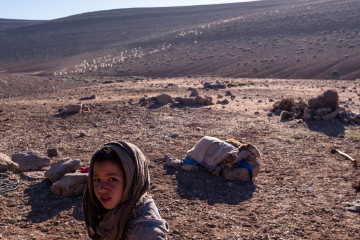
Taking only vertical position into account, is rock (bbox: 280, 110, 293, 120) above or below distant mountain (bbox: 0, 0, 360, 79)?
below

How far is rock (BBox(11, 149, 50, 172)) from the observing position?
682 cm

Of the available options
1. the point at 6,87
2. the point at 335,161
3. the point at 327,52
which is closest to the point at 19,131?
the point at 335,161

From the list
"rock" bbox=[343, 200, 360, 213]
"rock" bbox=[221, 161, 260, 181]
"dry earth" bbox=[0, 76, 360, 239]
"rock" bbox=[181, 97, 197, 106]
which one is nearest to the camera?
"dry earth" bbox=[0, 76, 360, 239]

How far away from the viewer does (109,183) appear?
245 centimetres

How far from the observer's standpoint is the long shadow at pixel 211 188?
5934 millimetres

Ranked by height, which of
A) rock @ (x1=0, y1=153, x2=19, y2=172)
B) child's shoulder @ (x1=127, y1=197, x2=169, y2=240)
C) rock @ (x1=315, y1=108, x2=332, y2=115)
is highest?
child's shoulder @ (x1=127, y1=197, x2=169, y2=240)

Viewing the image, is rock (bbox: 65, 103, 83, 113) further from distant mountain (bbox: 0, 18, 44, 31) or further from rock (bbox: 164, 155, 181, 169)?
distant mountain (bbox: 0, 18, 44, 31)

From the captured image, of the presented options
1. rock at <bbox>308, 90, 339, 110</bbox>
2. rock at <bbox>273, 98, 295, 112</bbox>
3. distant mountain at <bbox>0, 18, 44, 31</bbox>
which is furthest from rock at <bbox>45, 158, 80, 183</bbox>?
distant mountain at <bbox>0, 18, 44, 31</bbox>

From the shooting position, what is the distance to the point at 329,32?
1583 inches

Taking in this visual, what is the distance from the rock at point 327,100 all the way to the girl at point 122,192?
33.3 ft

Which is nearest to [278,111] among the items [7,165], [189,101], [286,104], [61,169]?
[286,104]

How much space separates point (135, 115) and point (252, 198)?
7.03 meters

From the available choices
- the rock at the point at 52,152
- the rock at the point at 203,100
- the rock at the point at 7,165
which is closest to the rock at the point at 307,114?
the rock at the point at 203,100

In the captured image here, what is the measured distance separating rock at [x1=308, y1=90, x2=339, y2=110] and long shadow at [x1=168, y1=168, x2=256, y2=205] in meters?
6.15
